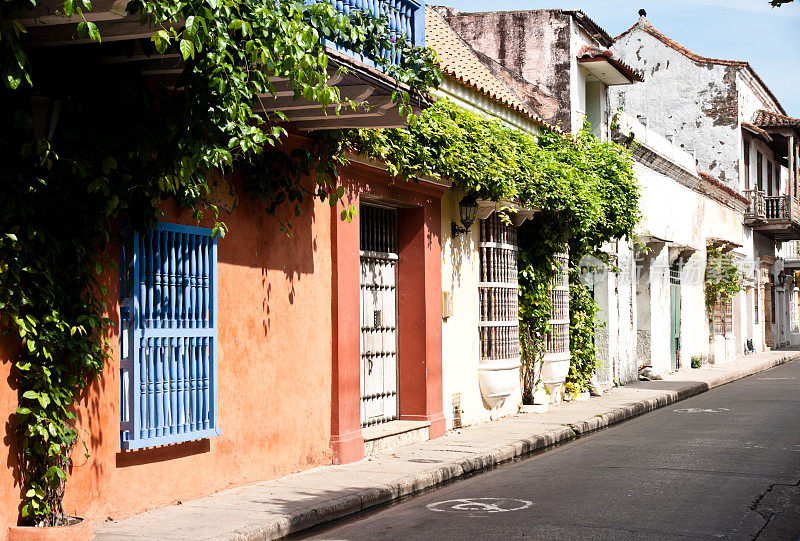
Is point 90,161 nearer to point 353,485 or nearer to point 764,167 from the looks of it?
point 353,485

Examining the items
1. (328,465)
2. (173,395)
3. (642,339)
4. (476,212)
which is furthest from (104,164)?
(642,339)

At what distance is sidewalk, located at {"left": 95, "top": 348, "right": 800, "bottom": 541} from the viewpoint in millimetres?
6957

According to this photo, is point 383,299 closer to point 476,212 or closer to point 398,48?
point 476,212

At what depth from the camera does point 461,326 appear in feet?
43.8

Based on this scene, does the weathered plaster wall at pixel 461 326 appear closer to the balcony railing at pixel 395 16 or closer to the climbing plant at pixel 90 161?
the balcony railing at pixel 395 16

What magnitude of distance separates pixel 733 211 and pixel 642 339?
13.3 m

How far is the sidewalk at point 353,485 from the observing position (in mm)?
6957

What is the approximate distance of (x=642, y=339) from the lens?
74.8 ft

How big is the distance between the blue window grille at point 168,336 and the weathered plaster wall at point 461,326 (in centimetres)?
510

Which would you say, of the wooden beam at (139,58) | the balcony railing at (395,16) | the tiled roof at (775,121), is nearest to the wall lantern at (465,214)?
the balcony railing at (395,16)

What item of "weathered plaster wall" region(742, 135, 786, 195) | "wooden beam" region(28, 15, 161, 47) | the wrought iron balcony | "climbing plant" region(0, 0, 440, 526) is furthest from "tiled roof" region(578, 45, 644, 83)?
the wrought iron balcony

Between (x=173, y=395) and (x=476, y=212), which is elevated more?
(x=476, y=212)

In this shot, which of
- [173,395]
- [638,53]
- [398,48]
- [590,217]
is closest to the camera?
[173,395]

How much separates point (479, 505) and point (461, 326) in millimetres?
5309
